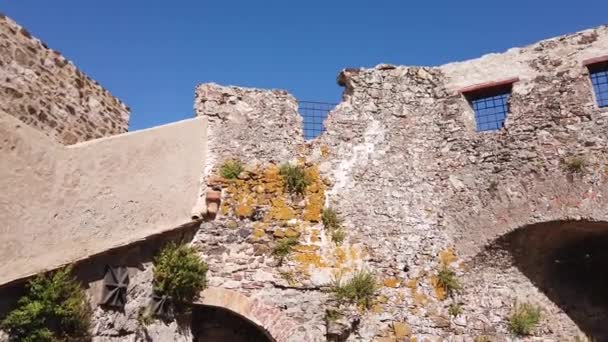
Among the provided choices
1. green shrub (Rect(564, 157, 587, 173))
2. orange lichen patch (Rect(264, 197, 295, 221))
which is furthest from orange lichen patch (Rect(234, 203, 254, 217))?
green shrub (Rect(564, 157, 587, 173))

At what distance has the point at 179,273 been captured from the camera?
7602mm

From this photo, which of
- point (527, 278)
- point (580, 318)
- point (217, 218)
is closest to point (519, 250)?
point (527, 278)

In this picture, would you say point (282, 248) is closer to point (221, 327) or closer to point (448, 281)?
point (221, 327)

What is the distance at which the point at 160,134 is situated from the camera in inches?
325

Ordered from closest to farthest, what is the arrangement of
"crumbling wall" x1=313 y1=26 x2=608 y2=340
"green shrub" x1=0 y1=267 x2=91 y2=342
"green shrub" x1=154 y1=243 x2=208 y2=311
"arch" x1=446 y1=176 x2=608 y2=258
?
"green shrub" x1=0 y1=267 x2=91 y2=342
"green shrub" x1=154 y1=243 x2=208 y2=311
"arch" x1=446 y1=176 x2=608 y2=258
"crumbling wall" x1=313 y1=26 x2=608 y2=340

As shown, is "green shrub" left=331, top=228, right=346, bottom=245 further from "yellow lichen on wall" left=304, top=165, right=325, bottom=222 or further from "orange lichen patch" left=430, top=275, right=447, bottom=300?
"orange lichen patch" left=430, top=275, right=447, bottom=300

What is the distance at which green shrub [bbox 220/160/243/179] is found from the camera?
29.0 feet

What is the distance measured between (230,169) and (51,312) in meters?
3.55

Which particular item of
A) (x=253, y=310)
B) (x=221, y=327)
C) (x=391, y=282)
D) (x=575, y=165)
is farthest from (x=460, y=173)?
(x=221, y=327)

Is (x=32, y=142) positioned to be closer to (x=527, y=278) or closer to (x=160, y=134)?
(x=160, y=134)

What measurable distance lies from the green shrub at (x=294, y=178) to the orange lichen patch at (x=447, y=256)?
2339 mm

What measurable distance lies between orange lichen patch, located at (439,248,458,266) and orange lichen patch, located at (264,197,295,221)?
236 cm

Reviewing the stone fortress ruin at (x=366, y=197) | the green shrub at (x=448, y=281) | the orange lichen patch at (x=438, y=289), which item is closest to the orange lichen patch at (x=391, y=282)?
the stone fortress ruin at (x=366, y=197)

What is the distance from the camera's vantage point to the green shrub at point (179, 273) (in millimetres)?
7551
